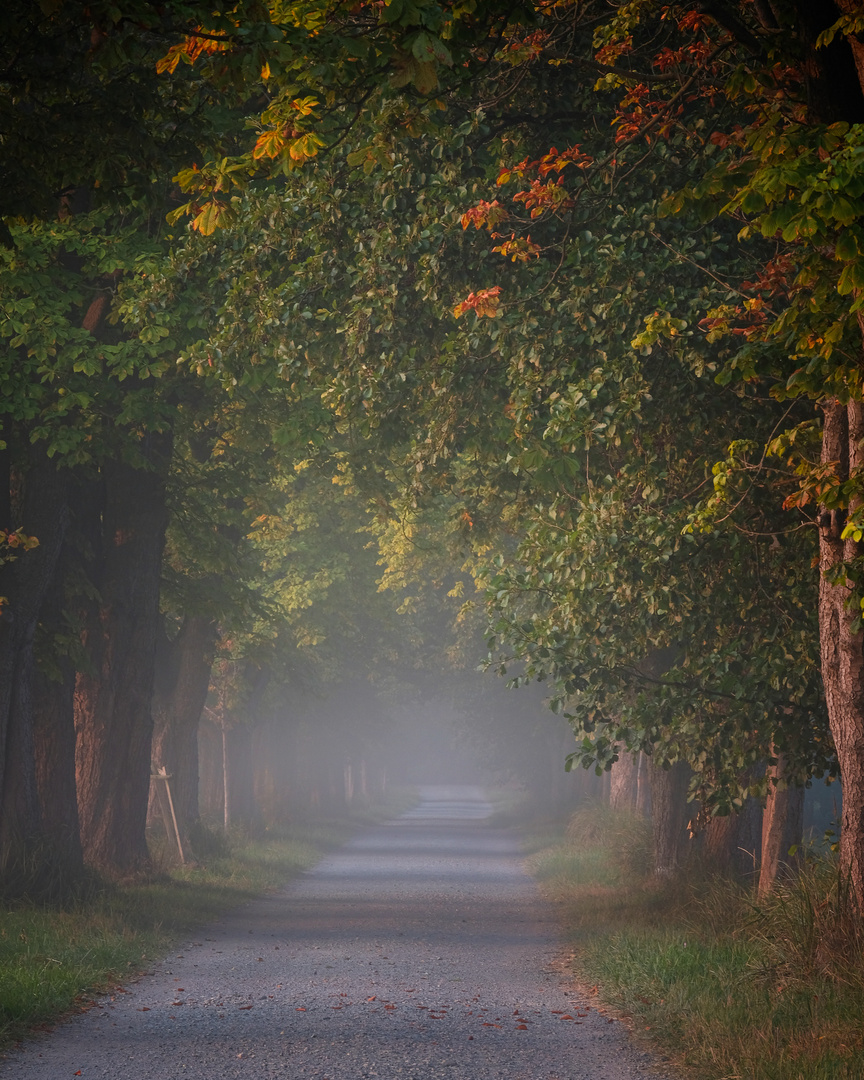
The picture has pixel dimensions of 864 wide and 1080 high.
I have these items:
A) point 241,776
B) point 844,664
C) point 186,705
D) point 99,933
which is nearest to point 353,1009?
point 99,933

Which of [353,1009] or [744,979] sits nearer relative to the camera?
[744,979]

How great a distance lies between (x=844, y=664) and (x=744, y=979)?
7.84 ft

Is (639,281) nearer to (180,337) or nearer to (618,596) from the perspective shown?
(618,596)

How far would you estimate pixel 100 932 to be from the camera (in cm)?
1212

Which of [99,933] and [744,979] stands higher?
[99,933]

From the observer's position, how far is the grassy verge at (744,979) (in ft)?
22.6

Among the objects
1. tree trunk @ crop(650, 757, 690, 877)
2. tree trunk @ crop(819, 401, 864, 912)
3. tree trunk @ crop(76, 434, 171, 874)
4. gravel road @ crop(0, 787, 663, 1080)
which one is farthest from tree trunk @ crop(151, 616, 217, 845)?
Answer: tree trunk @ crop(819, 401, 864, 912)

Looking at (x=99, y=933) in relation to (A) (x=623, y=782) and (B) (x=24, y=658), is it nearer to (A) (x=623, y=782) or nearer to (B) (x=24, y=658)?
(B) (x=24, y=658)

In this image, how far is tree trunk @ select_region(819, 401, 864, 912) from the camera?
28.0 feet

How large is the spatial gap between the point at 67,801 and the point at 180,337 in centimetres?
595

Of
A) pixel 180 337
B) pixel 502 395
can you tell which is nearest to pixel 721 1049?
pixel 502 395

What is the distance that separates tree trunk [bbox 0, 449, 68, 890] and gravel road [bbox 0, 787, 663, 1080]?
91.1 inches

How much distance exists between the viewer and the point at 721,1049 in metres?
7.16

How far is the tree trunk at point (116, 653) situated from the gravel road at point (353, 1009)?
2.24 meters
